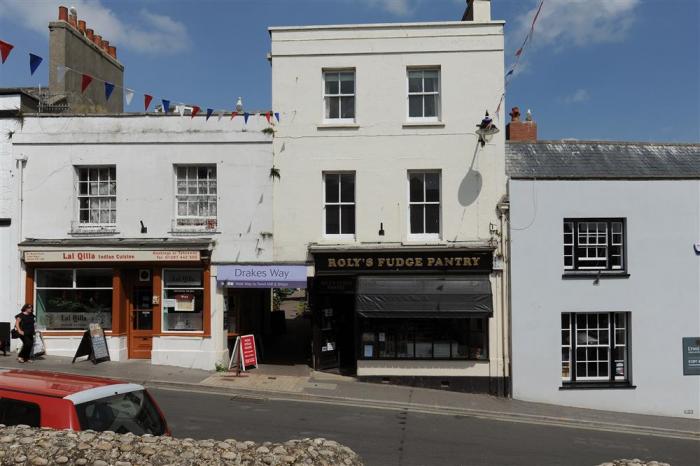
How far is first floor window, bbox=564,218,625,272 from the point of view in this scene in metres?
15.2

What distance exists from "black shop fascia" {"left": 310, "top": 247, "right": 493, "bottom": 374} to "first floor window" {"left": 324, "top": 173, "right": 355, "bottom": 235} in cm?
86

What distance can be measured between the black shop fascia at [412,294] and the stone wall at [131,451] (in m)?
9.42

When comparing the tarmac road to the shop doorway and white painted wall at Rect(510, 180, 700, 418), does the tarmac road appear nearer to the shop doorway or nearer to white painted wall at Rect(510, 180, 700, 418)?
white painted wall at Rect(510, 180, 700, 418)

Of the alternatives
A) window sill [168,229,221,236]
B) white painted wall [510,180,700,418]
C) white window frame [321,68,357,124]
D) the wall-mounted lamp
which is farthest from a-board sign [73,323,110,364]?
the wall-mounted lamp

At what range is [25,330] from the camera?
1427 cm

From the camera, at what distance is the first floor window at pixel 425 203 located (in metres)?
15.6

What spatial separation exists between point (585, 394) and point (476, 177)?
6.50m

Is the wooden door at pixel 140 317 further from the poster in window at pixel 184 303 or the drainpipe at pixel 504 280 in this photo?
the drainpipe at pixel 504 280

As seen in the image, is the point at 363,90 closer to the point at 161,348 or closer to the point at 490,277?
the point at 490,277

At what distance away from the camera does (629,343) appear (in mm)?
15094

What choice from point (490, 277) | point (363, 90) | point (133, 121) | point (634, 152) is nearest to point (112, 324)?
point (133, 121)

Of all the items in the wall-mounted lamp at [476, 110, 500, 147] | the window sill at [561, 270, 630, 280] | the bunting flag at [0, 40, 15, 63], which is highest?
the bunting flag at [0, 40, 15, 63]

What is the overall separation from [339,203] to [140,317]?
21.7 ft

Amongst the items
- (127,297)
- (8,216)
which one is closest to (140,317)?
(127,297)
